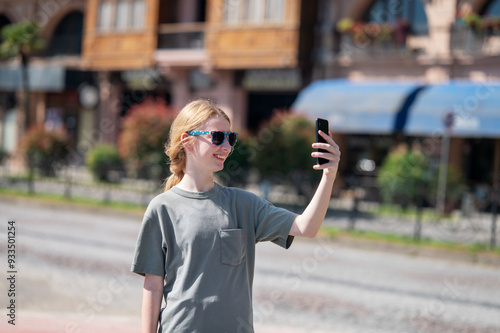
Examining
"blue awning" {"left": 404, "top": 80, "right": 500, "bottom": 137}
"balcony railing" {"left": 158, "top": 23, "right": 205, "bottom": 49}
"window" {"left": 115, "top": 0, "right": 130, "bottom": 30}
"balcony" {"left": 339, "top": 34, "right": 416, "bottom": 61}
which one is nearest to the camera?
"blue awning" {"left": 404, "top": 80, "right": 500, "bottom": 137}

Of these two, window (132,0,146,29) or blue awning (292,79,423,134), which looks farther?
window (132,0,146,29)

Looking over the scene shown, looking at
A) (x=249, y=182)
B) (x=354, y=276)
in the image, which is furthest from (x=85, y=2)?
(x=354, y=276)

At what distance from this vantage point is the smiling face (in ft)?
10.8

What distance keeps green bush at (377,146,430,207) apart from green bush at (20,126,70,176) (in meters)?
9.32

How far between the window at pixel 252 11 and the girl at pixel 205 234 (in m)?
24.0

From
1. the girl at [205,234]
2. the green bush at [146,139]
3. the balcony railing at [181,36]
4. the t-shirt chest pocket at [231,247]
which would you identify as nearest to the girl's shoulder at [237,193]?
the girl at [205,234]

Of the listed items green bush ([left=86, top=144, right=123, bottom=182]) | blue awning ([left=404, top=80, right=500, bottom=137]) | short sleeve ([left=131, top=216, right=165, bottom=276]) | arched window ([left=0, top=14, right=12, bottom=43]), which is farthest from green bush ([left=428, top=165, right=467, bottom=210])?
arched window ([left=0, top=14, right=12, bottom=43])

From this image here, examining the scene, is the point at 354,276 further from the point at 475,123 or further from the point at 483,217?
the point at 475,123

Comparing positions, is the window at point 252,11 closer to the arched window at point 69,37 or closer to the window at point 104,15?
the window at point 104,15

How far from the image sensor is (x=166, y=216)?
3.25 m

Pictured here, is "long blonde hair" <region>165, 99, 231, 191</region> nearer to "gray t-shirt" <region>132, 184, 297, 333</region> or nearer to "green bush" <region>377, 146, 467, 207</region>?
"gray t-shirt" <region>132, 184, 297, 333</region>

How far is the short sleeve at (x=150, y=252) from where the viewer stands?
324 cm

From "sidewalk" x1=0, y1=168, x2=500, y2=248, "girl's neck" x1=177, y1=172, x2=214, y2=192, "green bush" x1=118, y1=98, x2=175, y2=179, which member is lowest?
"sidewalk" x1=0, y1=168, x2=500, y2=248

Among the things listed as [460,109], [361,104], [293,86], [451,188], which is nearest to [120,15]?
Result: [293,86]
